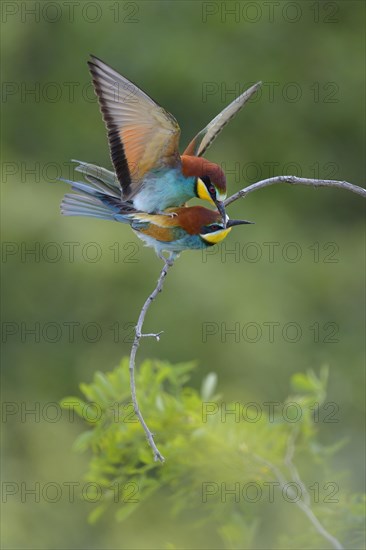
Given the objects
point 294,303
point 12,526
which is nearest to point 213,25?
point 294,303

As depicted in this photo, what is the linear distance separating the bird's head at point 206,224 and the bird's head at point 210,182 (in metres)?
0.02

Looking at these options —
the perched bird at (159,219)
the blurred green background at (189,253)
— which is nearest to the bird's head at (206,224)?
the perched bird at (159,219)

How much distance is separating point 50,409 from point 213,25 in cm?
196

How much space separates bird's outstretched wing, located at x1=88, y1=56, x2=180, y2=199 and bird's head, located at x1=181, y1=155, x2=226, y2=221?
0.09 ft

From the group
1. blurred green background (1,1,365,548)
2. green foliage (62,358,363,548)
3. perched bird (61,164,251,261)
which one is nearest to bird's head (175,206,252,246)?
perched bird (61,164,251,261)

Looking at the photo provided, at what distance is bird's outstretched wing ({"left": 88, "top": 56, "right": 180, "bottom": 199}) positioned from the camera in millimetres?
871

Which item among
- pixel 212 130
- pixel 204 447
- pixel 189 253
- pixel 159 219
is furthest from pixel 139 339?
pixel 189 253

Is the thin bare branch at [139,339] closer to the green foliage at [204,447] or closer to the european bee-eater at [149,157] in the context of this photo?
the european bee-eater at [149,157]

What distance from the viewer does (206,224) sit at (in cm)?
92

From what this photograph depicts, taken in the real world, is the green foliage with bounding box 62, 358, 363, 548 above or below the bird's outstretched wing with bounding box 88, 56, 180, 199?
below

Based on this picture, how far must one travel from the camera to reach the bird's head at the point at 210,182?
2.88ft

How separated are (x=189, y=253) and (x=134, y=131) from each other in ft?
10.1

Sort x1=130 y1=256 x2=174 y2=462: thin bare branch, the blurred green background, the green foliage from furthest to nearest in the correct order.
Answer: the blurred green background → the green foliage → x1=130 y1=256 x2=174 y2=462: thin bare branch

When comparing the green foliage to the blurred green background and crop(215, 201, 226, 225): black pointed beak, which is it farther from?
the blurred green background
